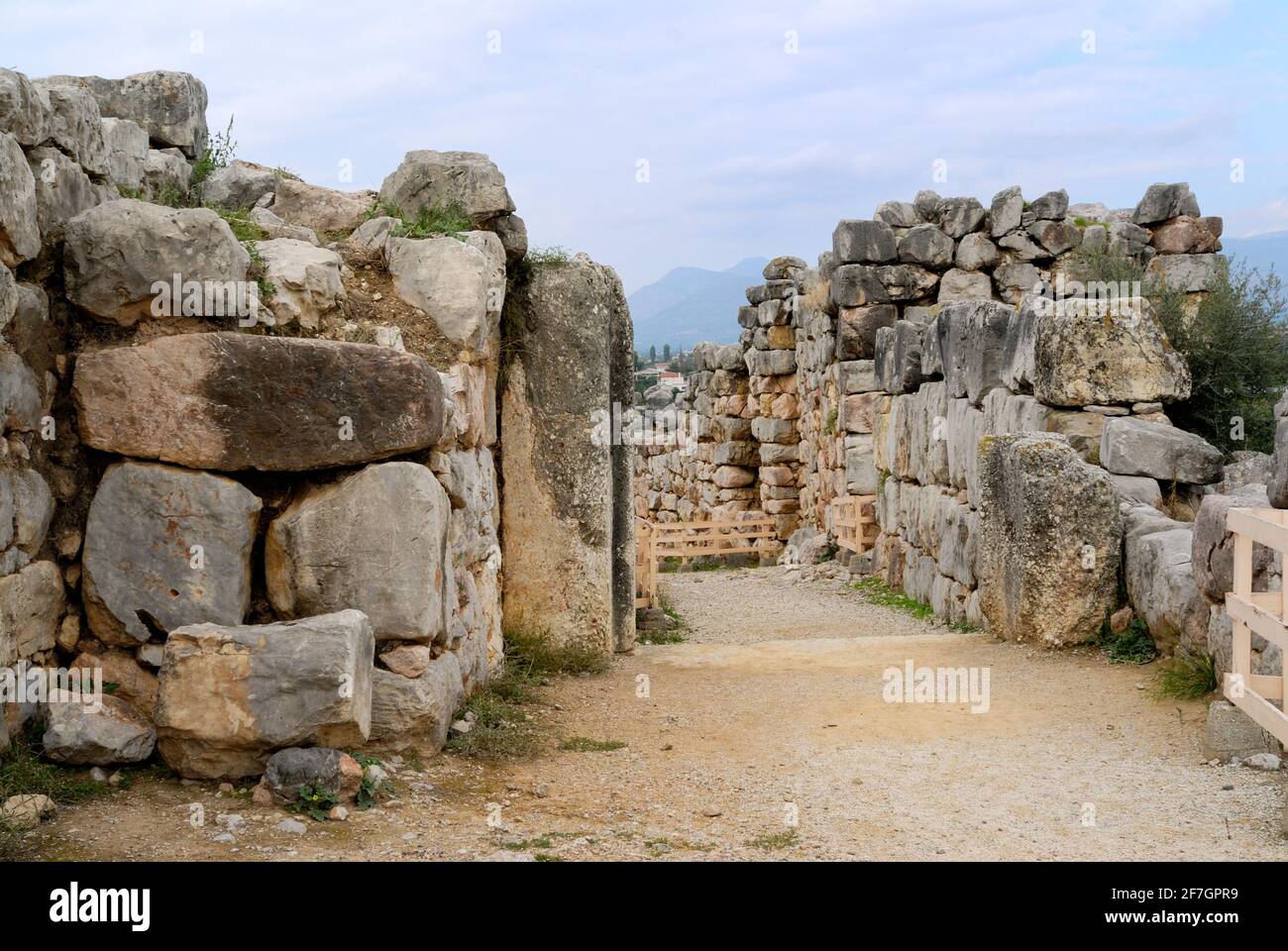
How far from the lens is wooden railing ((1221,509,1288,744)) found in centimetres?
424

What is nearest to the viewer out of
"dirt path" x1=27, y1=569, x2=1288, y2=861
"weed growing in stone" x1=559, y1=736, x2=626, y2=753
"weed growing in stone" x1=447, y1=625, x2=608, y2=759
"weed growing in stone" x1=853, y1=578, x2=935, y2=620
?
"dirt path" x1=27, y1=569, x2=1288, y2=861

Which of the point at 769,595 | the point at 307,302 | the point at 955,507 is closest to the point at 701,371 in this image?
the point at 769,595

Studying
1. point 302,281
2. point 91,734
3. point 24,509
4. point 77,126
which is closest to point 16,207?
point 77,126

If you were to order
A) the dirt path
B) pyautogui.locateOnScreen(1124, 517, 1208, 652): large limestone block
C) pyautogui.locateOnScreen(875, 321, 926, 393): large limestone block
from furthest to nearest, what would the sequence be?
pyautogui.locateOnScreen(875, 321, 926, 393): large limestone block, pyautogui.locateOnScreen(1124, 517, 1208, 652): large limestone block, the dirt path

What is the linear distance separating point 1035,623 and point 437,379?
443 centimetres

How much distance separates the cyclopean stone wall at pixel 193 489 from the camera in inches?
172

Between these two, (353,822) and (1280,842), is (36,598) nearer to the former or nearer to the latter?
(353,822)

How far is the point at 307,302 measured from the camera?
560 centimetres

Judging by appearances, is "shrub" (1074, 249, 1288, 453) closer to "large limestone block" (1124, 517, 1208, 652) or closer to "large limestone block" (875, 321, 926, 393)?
"large limestone block" (875, 321, 926, 393)

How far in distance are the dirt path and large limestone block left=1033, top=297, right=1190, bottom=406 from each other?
2066 millimetres

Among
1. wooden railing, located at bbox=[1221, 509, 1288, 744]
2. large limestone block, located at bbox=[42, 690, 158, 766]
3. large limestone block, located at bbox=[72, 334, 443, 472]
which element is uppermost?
large limestone block, located at bbox=[72, 334, 443, 472]

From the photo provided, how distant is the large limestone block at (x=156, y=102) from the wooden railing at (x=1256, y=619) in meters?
5.89

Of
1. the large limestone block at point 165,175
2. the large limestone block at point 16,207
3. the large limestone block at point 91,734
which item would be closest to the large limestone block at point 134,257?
the large limestone block at point 16,207

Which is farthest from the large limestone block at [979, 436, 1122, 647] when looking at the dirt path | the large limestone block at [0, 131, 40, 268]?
the large limestone block at [0, 131, 40, 268]
